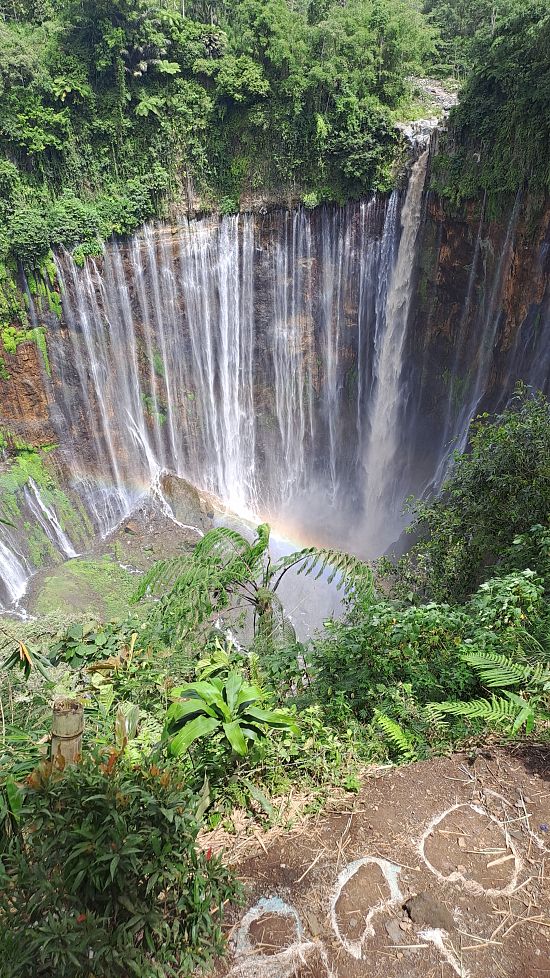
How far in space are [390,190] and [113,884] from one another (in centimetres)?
1516

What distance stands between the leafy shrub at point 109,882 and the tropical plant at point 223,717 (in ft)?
1.53

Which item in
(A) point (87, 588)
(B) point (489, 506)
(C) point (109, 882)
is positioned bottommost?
(A) point (87, 588)

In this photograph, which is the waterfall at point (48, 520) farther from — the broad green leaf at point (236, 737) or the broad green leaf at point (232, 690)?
the broad green leaf at point (236, 737)

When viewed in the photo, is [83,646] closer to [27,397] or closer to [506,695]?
[506,695]

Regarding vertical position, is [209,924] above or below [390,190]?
below

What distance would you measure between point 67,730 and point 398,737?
5.52 ft

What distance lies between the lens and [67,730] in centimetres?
192

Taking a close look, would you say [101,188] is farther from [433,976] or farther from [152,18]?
[433,976]

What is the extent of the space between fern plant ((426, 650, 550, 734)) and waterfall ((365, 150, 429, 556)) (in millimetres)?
11604

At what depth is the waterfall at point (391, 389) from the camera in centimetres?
1380

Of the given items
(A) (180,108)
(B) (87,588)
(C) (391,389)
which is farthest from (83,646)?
(A) (180,108)

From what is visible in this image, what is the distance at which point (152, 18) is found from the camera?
46.1 feet

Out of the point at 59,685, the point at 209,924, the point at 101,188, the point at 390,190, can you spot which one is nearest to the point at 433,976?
the point at 209,924

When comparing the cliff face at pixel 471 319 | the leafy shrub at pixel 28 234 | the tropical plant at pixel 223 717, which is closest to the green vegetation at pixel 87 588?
the leafy shrub at pixel 28 234
